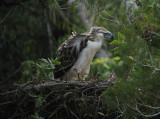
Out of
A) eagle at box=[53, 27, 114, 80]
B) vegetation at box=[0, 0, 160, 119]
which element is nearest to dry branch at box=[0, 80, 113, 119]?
vegetation at box=[0, 0, 160, 119]

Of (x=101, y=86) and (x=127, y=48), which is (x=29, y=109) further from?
(x=127, y=48)

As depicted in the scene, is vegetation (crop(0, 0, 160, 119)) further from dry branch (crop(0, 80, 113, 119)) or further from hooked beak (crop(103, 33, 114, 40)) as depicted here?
hooked beak (crop(103, 33, 114, 40))

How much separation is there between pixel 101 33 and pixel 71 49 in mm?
704

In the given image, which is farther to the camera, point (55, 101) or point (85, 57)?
point (85, 57)

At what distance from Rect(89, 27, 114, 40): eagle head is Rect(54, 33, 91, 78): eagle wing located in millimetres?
141

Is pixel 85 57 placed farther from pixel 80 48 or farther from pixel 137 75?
pixel 137 75

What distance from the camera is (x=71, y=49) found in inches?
254

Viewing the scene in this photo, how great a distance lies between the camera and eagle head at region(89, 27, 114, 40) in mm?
6391

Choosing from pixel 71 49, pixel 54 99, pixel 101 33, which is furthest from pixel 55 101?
pixel 101 33

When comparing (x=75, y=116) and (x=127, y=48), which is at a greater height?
(x=127, y=48)

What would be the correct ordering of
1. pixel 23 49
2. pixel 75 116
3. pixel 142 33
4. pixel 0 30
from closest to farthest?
pixel 142 33 < pixel 75 116 < pixel 0 30 < pixel 23 49

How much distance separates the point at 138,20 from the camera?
155 inches

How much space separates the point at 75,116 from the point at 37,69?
3.37 ft

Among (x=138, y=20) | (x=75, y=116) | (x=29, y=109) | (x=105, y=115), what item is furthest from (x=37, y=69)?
(x=138, y=20)
